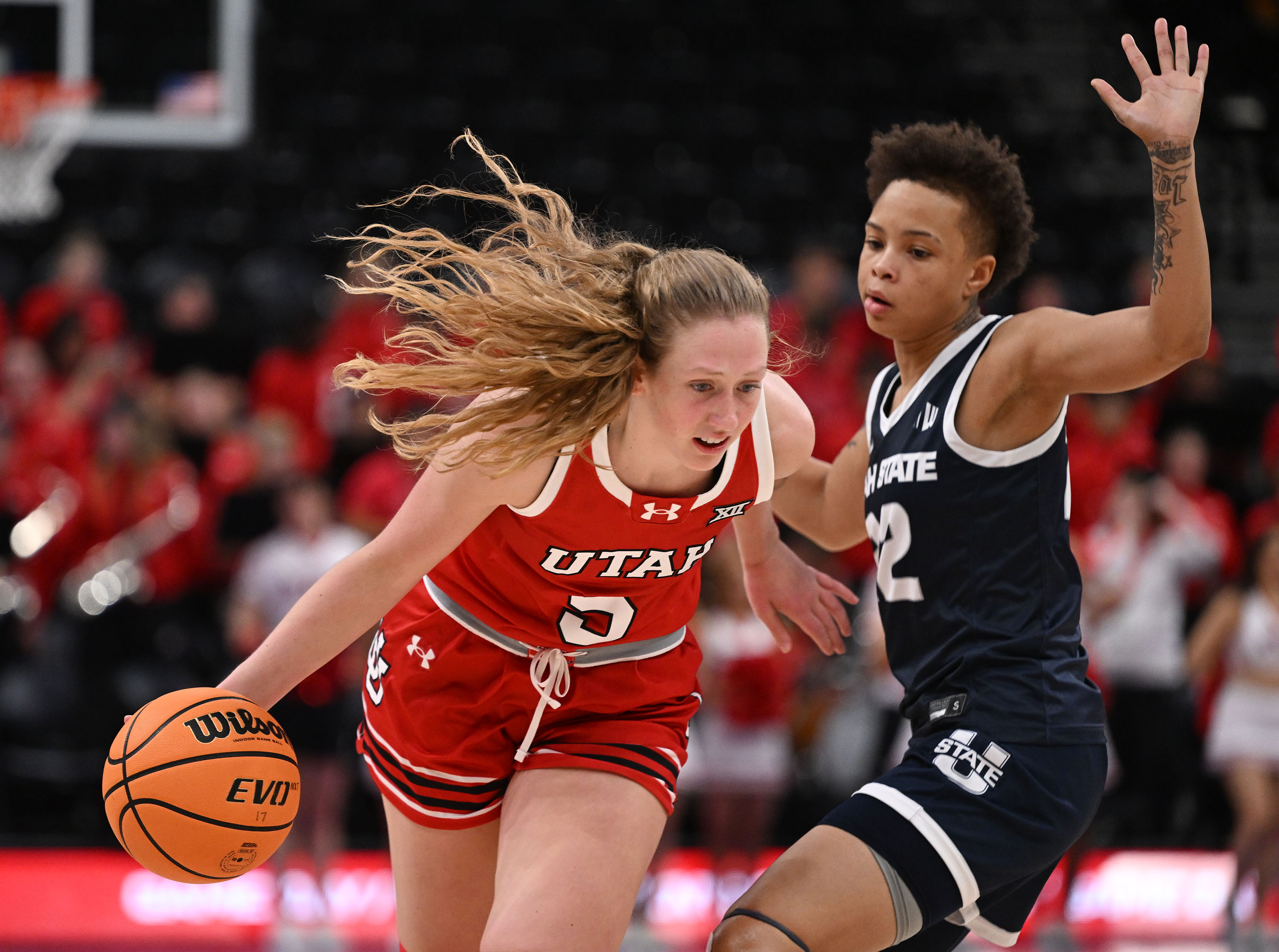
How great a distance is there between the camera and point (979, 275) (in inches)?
126

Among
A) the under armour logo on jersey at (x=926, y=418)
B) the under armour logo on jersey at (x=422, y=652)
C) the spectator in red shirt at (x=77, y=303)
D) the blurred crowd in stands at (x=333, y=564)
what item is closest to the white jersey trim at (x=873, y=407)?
the under armour logo on jersey at (x=926, y=418)

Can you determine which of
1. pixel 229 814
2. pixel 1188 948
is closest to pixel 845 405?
pixel 1188 948

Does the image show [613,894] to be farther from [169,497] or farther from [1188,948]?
[169,497]

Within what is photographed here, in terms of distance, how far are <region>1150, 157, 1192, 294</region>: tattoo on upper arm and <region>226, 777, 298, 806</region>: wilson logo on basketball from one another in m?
1.84

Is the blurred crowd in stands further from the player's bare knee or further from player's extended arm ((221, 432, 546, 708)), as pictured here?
the player's bare knee

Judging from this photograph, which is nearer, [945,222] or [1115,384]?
[1115,384]

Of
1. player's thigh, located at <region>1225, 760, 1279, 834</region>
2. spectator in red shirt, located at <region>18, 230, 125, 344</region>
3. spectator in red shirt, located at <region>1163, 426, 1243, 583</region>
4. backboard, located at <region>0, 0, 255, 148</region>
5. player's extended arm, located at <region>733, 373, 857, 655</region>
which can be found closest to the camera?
player's extended arm, located at <region>733, 373, 857, 655</region>

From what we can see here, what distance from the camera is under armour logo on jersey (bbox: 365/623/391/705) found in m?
3.19

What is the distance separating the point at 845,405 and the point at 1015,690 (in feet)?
17.7

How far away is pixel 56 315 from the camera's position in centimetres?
895

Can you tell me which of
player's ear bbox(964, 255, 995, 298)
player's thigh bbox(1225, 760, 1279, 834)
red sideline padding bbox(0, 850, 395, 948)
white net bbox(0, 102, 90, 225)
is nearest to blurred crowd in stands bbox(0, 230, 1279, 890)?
player's thigh bbox(1225, 760, 1279, 834)

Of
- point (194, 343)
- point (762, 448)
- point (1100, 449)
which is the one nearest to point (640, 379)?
point (762, 448)

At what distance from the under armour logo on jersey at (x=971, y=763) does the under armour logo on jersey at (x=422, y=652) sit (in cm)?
102

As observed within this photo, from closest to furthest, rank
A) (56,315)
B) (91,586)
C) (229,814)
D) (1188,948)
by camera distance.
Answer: (229,814) < (1188,948) < (91,586) < (56,315)
